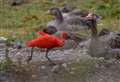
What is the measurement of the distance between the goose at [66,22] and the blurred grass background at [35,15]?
288 millimetres

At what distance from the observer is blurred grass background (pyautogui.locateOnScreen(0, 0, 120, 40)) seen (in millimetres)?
12766

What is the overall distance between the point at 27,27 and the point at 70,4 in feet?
8.71

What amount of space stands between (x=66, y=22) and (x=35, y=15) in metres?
0.82

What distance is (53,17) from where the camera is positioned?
586 inches

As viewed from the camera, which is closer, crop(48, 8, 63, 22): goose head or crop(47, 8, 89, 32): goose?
crop(47, 8, 89, 32): goose

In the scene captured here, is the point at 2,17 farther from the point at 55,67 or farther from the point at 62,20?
the point at 55,67

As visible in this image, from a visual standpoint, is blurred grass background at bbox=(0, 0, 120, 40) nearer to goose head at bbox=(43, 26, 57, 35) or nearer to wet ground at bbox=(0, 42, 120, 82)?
goose head at bbox=(43, 26, 57, 35)

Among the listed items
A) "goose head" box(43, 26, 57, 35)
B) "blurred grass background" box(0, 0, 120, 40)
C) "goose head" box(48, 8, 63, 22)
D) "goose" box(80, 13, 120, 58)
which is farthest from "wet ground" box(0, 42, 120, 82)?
"goose head" box(48, 8, 63, 22)

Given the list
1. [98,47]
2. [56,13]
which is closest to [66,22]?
[56,13]

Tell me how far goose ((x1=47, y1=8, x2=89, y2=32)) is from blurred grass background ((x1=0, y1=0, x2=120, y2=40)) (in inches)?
11.4

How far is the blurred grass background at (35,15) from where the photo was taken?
12766mm

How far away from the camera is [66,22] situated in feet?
45.1

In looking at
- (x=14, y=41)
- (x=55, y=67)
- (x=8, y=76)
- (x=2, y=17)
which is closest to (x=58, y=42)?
(x=55, y=67)

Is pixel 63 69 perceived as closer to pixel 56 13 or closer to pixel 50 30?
pixel 50 30
